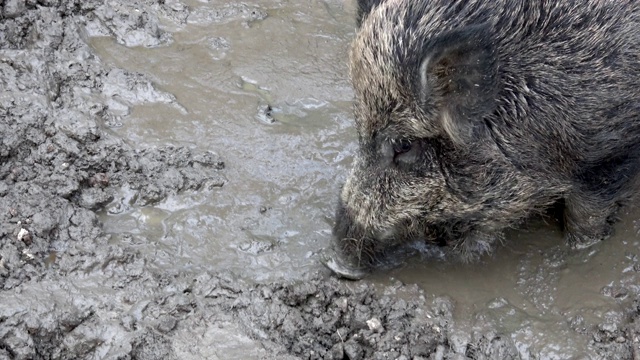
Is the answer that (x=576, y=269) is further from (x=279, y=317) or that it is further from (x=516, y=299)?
(x=279, y=317)

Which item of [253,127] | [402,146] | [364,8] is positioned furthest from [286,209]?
[364,8]

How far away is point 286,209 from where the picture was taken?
14.8 ft

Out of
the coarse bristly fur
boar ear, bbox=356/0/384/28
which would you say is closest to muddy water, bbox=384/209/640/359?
the coarse bristly fur

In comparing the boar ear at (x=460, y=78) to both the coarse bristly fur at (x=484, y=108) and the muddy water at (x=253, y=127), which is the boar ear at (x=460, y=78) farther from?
the muddy water at (x=253, y=127)

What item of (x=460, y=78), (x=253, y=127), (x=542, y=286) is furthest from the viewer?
(x=253, y=127)

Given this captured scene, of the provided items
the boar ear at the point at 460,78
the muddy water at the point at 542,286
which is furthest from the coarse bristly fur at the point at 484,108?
the muddy water at the point at 542,286

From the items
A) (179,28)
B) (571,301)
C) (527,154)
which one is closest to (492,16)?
(527,154)

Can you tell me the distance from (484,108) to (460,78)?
24 cm

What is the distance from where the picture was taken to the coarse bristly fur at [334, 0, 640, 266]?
137 inches

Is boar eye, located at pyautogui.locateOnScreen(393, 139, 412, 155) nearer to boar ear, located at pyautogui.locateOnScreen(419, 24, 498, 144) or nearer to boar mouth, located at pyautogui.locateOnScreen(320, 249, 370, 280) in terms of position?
boar ear, located at pyautogui.locateOnScreen(419, 24, 498, 144)

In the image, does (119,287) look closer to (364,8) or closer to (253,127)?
(253,127)

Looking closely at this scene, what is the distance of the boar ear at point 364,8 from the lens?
155 inches

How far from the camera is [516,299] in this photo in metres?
4.23

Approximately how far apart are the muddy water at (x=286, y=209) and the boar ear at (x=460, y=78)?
1.12 meters
